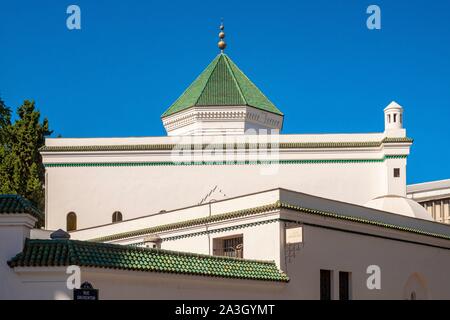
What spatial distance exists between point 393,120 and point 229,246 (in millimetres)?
11823

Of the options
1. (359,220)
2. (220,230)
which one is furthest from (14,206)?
(359,220)

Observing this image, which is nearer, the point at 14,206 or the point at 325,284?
the point at 14,206

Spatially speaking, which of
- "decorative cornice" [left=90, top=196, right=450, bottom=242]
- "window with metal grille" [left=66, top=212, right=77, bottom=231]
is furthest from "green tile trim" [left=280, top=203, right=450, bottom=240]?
"window with metal grille" [left=66, top=212, right=77, bottom=231]

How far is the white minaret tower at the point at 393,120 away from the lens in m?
36.1

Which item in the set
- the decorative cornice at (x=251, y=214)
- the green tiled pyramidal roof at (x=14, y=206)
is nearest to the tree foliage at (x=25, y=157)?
the decorative cornice at (x=251, y=214)

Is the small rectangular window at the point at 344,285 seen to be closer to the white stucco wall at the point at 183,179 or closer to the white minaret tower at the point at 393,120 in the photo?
the white stucco wall at the point at 183,179

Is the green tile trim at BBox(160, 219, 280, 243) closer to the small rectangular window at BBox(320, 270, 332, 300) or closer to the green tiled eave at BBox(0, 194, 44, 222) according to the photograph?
the small rectangular window at BBox(320, 270, 332, 300)

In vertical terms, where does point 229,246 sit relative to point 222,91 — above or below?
below

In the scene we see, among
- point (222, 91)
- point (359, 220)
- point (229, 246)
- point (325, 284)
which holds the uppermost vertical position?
point (222, 91)

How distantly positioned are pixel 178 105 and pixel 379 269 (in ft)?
45.5

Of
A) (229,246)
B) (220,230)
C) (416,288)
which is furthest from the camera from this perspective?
(416,288)

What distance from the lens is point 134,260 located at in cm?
2198

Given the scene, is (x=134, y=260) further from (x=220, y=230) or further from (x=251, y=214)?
(x=220, y=230)

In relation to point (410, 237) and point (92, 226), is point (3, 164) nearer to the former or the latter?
point (92, 226)
